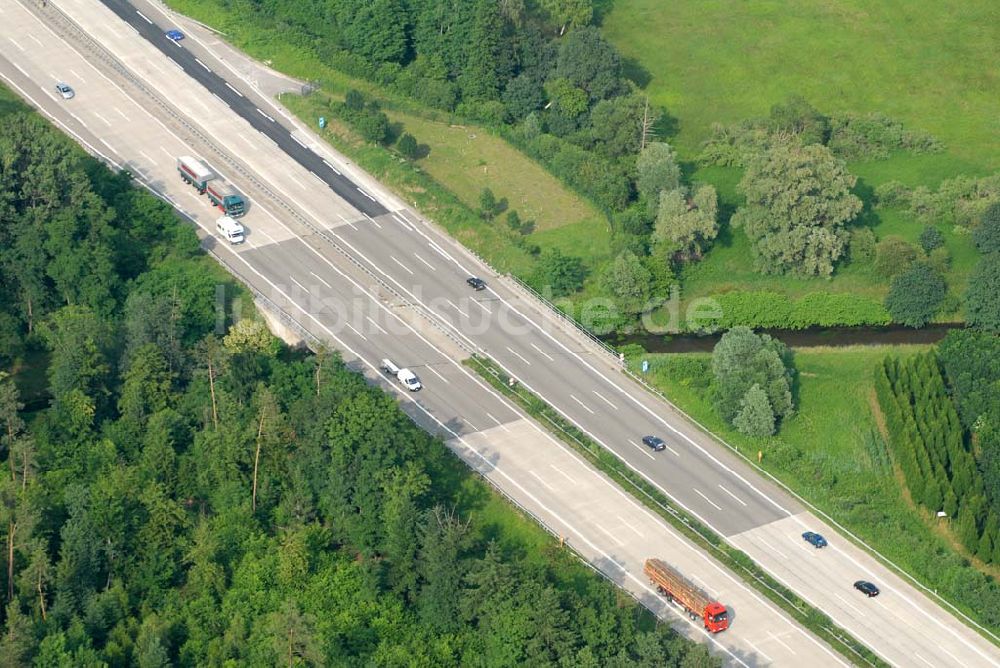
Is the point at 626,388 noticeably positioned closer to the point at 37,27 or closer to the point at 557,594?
the point at 557,594

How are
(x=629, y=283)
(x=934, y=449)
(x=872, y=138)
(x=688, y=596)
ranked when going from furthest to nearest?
(x=872, y=138), (x=629, y=283), (x=934, y=449), (x=688, y=596)

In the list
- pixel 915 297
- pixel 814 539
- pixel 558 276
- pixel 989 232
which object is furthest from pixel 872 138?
pixel 814 539

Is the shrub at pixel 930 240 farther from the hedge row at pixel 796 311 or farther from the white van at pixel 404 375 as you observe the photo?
the white van at pixel 404 375

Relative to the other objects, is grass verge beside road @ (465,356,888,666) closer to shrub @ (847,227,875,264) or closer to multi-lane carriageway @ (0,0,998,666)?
multi-lane carriageway @ (0,0,998,666)

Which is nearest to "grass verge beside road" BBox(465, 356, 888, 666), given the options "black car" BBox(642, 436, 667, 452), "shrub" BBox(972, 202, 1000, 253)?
"black car" BBox(642, 436, 667, 452)

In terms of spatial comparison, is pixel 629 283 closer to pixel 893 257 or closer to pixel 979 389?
pixel 893 257

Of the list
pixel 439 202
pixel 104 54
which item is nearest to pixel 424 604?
pixel 439 202

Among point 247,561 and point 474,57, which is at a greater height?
point 474,57
